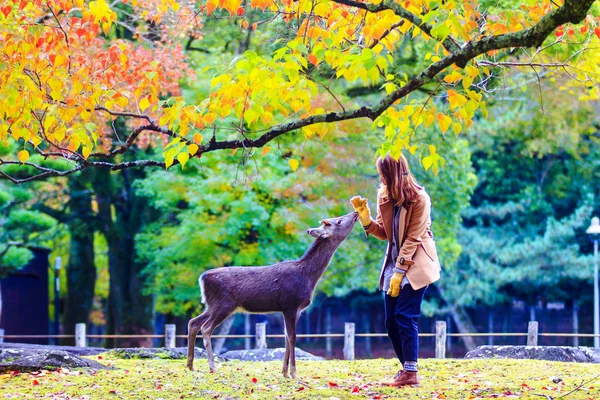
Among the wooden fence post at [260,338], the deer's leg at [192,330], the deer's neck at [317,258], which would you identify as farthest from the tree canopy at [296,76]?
the wooden fence post at [260,338]

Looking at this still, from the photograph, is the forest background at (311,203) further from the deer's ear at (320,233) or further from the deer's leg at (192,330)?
the deer's leg at (192,330)

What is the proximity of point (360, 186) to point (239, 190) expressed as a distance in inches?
A: 117

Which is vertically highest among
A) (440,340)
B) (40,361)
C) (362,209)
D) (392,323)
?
(362,209)

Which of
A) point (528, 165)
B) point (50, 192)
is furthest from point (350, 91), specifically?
point (528, 165)

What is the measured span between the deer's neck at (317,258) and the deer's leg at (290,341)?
1.21 feet

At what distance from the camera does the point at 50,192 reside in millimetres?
25812

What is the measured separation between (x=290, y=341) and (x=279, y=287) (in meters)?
0.53

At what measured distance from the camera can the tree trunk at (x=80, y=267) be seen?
80.7ft

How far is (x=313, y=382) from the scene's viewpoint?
7.55 metres

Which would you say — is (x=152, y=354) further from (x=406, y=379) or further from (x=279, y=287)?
(x=406, y=379)

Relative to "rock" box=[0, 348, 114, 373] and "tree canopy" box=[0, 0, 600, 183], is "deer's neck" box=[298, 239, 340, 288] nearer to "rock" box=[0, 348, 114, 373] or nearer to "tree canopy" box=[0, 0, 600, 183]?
"tree canopy" box=[0, 0, 600, 183]

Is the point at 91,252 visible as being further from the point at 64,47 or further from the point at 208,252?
the point at 64,47

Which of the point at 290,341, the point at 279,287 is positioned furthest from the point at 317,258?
the point at 290,341

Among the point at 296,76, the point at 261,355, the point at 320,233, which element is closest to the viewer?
the point at 296,76
